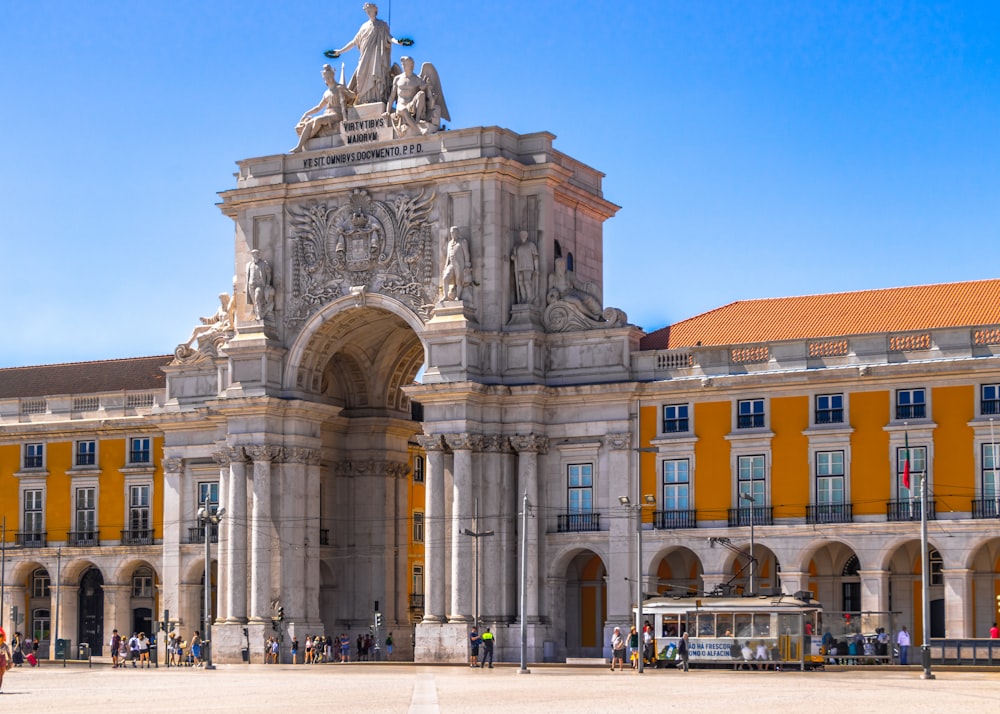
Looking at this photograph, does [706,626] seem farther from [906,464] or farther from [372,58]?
[372,58]

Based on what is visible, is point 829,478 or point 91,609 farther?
point 91,609

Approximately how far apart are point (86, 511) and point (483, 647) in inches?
996

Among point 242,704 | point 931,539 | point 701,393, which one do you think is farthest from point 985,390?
point 242,704

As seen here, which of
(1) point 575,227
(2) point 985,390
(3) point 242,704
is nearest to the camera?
(3) point 242,704

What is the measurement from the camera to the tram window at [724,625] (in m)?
69.4

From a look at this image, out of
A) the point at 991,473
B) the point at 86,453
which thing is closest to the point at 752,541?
the point at 991,473

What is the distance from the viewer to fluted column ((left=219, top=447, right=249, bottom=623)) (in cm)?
8388

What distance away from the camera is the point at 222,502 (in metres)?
86.1

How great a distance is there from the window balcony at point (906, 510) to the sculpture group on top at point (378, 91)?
24.5 metres

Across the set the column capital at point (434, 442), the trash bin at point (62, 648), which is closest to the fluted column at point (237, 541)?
the trash bin at point (62, 648)

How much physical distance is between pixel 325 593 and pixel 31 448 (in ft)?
53.9

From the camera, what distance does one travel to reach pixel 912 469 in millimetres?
74000

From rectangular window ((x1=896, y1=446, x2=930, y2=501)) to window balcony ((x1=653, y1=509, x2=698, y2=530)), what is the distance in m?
8.32

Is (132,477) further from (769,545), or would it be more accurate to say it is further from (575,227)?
(769,545)
